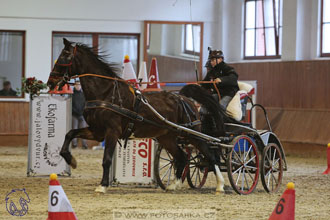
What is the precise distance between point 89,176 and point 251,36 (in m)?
8.37

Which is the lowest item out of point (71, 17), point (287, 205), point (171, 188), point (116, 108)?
point (171, 188)

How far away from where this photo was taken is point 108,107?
7.56m

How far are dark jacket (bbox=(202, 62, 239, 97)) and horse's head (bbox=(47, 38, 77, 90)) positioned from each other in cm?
187

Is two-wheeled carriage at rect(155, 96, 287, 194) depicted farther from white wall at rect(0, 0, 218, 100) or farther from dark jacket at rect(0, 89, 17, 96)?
dark jacket at rect(0, 89, 17, 96)

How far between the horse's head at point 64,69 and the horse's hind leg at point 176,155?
1.49m

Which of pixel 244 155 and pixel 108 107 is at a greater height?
pixel 108 107

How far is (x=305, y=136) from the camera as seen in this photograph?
15000 millimetres

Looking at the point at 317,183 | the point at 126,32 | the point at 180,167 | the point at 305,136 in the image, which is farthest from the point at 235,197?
the point at 126,32
